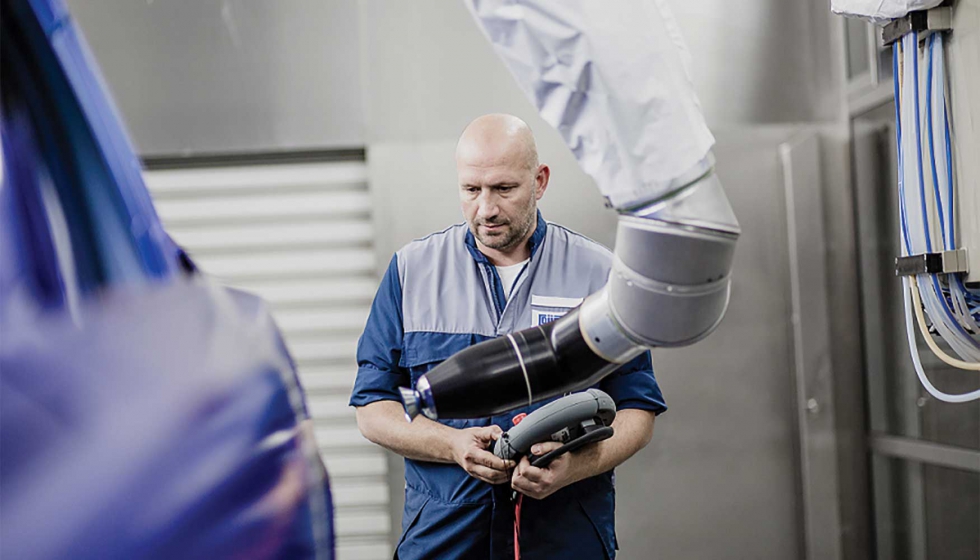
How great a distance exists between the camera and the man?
177cm

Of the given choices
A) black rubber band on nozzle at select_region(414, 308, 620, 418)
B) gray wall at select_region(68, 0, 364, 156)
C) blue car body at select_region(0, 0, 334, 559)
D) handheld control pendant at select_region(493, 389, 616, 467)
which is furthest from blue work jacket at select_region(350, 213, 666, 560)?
gray wall at select_region(68, 0, 364, 156)

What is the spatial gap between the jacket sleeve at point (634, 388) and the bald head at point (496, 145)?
1.68 ft

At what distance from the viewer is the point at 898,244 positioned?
9.64ft

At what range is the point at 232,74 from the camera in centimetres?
311

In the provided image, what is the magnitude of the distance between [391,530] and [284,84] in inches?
63.6

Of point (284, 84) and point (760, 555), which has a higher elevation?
point (284, 84)

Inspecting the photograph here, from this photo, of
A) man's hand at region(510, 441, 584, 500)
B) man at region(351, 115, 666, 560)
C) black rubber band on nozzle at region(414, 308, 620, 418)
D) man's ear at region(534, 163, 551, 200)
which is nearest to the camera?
black rubber band on nozzle at region(414, 308, 620, 418)

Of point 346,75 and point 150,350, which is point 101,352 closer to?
point 150,350

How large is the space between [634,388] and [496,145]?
24.5 inches

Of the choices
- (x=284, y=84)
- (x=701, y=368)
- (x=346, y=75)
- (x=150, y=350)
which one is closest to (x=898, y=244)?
(x=701, y=368)

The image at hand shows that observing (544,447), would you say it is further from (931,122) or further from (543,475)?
(931,122)

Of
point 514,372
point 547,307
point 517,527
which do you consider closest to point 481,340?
point 547,307

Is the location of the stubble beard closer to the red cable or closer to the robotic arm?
the red cable

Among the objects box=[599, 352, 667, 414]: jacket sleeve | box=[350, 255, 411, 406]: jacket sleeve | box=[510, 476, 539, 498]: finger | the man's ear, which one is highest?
the man's ear
